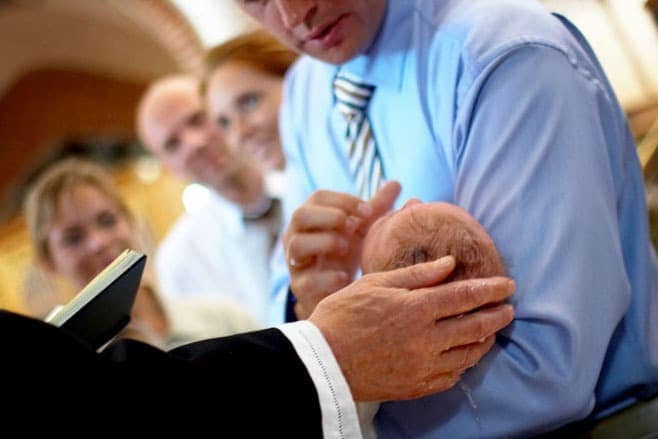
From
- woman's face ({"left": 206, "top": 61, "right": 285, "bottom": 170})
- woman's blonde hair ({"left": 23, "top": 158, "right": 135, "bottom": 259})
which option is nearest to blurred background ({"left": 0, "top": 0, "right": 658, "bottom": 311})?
woman's face ({"left": 206, "top": 61, "right": 285, "bottom": 170})

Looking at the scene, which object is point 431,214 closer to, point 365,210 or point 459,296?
point 459,296

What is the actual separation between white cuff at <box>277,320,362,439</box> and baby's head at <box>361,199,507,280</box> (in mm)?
228

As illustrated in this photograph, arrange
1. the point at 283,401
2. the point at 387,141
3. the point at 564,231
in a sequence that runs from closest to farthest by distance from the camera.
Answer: the point at 283,401 → the point at 564,231 → the point at 387,141

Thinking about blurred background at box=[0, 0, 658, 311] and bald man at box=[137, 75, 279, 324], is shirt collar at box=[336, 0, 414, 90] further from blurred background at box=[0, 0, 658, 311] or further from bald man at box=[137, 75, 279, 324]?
blurred background at box=[0, 0, 658, 311]

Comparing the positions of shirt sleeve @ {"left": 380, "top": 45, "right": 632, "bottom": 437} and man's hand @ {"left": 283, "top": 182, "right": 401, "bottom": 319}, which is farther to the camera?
man's hand @ {"left": 283, "top": 182, "right": 401, "bottom": 319}

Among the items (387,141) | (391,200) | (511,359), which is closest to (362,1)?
(387,141)

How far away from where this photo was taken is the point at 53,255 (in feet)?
12.5

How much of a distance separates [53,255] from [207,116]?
1198mm

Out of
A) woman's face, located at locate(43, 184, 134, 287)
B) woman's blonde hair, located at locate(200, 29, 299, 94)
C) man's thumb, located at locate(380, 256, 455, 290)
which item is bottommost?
woman's face, located at locate(43, 184, 134, 287)

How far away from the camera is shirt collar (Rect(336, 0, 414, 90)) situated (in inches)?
76.3

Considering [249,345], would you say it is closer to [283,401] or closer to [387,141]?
[283,401]

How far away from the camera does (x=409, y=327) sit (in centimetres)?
149

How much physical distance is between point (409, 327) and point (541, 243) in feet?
0.92

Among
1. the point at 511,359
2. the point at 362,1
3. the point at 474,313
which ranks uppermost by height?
the point at 362,1
